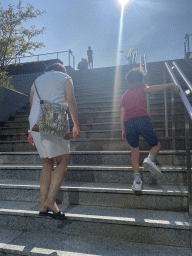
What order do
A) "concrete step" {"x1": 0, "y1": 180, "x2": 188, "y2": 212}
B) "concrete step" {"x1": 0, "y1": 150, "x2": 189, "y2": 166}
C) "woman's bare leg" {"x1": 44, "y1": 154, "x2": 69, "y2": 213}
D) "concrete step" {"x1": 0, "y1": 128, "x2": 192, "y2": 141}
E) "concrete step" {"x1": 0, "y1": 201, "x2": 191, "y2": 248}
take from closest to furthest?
1. "concrete step" {"x1": 0, "y1": 201, "x2": 191, "y2": 248}
2. "woman's bare leg" {"x1": 44, "y1": 154, "x2": 69, "y2": 213}
3. "concrete step" {"x1": 0, "y1": 180, "x2": 188, "y2": 212}
4. "concrete step" {"x1": 0, "y1": 150, "x2": 189, "y2": 166}
5. "concrete step" {"x1": 0, "y1": 128, "x2": 192, "y2": 141}

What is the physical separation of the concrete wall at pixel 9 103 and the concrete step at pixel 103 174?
2373 millimetres

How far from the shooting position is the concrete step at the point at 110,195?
6.87ft

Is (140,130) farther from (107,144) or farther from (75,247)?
(75,247)

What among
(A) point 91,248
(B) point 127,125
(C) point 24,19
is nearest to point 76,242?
(A) point 91,248

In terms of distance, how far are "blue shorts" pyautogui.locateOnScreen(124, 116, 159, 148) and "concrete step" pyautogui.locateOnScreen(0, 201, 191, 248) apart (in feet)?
2.67

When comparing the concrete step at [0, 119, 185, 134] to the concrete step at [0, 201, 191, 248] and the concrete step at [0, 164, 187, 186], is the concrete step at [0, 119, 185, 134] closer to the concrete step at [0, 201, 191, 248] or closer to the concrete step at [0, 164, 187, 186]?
the concrete step at [0, 164, 187, 186]

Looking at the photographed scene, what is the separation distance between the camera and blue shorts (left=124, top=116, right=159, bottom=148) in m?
2.42

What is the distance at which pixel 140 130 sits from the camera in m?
2.43

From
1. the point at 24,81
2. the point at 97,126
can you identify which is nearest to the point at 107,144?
the point at 97,126

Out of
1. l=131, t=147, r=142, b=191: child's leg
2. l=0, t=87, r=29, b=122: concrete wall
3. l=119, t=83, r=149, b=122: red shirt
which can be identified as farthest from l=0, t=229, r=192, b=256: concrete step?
l=0, t=87, r=29, b=122: concrete wall

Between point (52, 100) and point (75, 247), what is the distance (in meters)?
1.38

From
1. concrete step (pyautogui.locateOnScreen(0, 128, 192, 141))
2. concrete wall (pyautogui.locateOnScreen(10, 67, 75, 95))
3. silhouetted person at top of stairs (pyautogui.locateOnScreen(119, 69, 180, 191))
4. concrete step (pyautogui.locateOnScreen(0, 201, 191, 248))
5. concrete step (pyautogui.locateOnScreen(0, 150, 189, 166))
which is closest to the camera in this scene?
concrete step (pyautogui.locateOnScreen(0, 201, 191, 248))

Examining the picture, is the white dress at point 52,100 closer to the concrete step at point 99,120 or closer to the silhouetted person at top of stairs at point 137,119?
the silhouetted person at top of stairs at point 137,119

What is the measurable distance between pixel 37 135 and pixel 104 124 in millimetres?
2314
